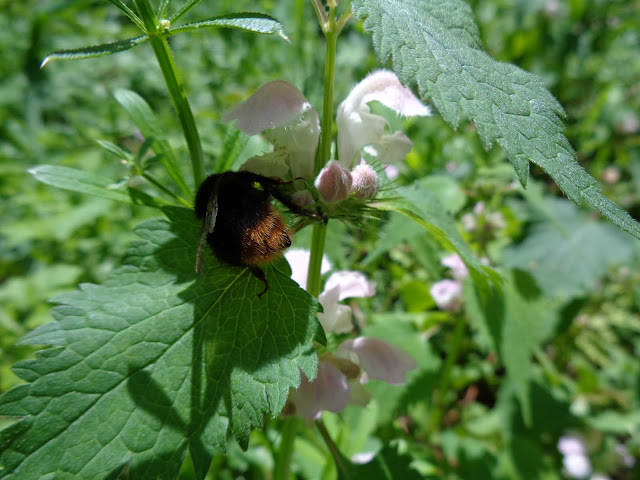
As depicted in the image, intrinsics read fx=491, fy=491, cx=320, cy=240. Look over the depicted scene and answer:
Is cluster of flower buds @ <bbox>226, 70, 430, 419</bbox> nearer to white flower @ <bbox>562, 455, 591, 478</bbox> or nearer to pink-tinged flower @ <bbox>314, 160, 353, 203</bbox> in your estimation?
pink-tinged flower @ <bbox>314, 160, 353, 203</bbox>

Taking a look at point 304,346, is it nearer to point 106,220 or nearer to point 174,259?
point 174,259

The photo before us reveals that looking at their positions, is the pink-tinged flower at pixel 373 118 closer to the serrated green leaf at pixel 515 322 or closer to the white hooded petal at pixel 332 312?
the white hooded petal at pixel 332 312

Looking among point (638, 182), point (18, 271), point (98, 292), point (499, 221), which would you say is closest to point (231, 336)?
point (98, 292)

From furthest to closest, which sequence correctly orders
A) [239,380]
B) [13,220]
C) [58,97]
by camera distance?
[58,97], [13,220], [239,380]

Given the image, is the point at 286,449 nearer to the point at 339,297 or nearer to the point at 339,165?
the point at 339,297

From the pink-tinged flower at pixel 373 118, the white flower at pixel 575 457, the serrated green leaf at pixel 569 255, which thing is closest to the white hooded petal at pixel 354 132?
the pink-tinged flower at pixel 373 118

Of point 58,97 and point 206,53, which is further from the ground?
point 206,53

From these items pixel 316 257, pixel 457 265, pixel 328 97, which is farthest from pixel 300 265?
pixel 457 265
